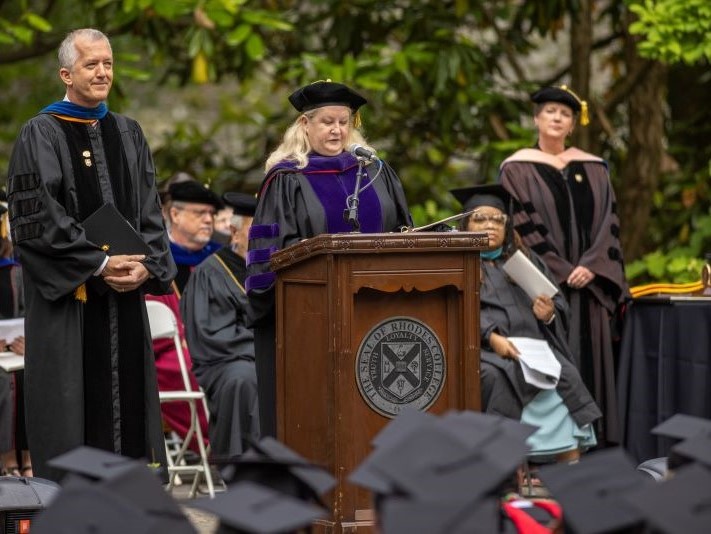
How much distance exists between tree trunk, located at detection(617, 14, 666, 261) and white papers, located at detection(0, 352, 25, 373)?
5.36m

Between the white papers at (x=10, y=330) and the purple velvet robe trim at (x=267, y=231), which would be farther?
the white papers at (x=10, y=330)

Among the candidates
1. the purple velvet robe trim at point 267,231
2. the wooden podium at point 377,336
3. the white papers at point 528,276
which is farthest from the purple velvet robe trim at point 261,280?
the white papers at point 528,276

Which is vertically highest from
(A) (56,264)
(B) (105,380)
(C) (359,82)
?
(C) (359,82)

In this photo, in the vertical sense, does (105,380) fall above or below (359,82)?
below

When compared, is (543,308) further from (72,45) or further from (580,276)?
(72,45)

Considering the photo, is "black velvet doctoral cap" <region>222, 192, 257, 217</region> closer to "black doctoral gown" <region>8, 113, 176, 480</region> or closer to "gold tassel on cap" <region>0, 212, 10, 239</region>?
"gold tassel on cap" <region>0, 212, 10, 239</region>

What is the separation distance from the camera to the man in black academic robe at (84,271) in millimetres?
6352

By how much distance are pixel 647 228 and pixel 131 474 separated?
863 cm

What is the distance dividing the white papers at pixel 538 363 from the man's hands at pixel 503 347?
27mm

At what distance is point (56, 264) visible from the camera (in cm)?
632

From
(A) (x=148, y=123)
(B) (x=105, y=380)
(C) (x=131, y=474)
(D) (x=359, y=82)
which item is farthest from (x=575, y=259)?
(A) (x=148, y=123)

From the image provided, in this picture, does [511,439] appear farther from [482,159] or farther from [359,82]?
[482,159]

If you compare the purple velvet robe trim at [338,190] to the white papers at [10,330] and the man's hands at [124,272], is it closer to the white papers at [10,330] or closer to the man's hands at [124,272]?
the man's hands at [124,272]

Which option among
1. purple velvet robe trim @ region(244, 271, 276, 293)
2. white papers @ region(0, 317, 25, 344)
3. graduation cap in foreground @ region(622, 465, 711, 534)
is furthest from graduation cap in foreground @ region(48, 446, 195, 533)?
white papers @ region(0, 317, 25, 344)
